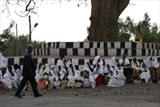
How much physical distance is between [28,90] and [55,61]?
1.27m

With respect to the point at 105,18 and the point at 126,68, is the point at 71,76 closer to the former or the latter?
the point at 126,68

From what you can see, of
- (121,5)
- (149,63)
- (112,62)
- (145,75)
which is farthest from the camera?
(121,5)

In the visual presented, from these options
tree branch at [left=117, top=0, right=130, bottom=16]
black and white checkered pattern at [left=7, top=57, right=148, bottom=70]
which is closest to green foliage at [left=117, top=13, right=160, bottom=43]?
tree branch at [left=117, top=0, right=130, bottom=16]

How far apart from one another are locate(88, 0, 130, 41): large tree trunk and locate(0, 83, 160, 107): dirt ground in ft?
12.1

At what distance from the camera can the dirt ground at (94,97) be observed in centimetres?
1213

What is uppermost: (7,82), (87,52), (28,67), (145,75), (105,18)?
(105,18)

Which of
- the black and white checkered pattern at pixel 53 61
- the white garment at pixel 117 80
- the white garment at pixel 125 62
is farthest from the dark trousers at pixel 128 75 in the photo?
the black and white checkered pattern at pixel 53 61

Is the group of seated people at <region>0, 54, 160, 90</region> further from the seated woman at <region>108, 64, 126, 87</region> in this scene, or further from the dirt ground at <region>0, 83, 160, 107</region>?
the dirt ground at <region>0, 83, 160, 107</region>

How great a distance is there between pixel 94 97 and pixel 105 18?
6375mm

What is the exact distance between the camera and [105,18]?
19.7 metres

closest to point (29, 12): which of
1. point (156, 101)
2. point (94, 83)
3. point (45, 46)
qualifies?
point (45, 46)

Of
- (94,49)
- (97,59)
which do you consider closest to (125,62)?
(97,59)

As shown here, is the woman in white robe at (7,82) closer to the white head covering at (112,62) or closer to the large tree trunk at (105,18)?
the white head covering at (112,62)

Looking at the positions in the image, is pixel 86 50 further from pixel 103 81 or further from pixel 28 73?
pixel 28 73
